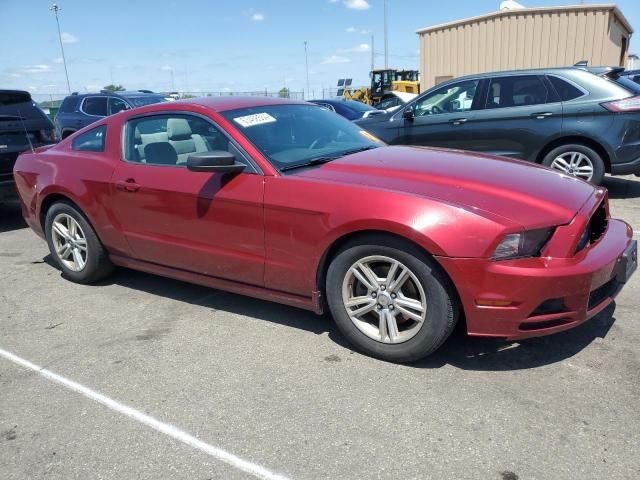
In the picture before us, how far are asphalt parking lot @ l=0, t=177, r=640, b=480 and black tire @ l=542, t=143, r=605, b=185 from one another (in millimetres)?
3136

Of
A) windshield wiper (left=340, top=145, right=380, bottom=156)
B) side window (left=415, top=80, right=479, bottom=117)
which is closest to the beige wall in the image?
side window (left=415, top=80, right=479, bottom=117)

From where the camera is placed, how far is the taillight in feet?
21.8

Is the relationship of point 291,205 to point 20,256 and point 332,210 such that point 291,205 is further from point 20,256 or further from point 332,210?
point 20,256

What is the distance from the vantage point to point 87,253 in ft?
15.4

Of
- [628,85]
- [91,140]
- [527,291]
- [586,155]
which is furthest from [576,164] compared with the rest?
[91,140]

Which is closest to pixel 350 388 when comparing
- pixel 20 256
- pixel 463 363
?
pixel 463 363

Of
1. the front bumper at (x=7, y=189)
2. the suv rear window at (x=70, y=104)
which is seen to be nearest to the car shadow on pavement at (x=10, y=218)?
the front bumper at (x=7, y=189)

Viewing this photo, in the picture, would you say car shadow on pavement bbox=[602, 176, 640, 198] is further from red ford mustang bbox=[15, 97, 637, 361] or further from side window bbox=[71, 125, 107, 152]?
side window bbox=[71, 125, 107, 152]

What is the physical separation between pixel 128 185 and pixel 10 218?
191 inches

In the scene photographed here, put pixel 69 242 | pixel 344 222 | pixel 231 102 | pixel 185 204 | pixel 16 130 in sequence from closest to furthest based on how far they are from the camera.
→ pixel 344 222 → pixel 185 204 → pixel 231 102 → pixel 69 242 → pixel 16 130

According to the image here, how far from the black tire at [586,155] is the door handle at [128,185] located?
497cm

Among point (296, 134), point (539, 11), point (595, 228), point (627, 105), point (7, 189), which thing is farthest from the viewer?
point (539, 11)

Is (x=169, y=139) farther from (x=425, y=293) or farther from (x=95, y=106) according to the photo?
(x=95, y=106)

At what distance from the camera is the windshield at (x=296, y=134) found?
3.73 metres
